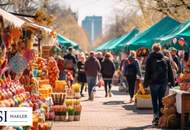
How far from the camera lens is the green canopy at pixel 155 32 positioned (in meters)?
23.3

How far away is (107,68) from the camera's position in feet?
77.6

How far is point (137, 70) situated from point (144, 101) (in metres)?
2.63

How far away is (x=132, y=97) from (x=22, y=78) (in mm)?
8785

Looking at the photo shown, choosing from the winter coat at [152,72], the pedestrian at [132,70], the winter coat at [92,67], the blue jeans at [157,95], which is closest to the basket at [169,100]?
the blue jeans at [157,95]

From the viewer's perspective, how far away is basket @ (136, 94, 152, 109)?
1867 centimetres

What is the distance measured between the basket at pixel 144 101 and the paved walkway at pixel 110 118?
268 mm

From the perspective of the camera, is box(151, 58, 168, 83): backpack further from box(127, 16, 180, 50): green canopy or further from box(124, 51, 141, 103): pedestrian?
box(127, 16, 180, 50): green canopy

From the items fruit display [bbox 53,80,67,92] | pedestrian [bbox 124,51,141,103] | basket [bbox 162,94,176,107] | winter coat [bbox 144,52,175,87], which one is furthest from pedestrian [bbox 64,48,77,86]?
basket [bbox 162,94,176,107]

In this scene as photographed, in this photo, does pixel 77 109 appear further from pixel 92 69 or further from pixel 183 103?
pixel 92 69

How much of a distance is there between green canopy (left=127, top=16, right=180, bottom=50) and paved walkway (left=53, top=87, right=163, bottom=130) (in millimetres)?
3447

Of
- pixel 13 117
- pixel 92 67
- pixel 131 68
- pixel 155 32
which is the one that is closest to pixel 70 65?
pixel 92 67

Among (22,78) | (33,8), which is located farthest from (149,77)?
(33,8)

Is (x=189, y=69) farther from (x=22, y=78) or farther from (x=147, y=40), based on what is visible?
(x=147, y=40)

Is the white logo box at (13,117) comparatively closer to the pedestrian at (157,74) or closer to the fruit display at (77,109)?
the pedestrian at (157,74)
